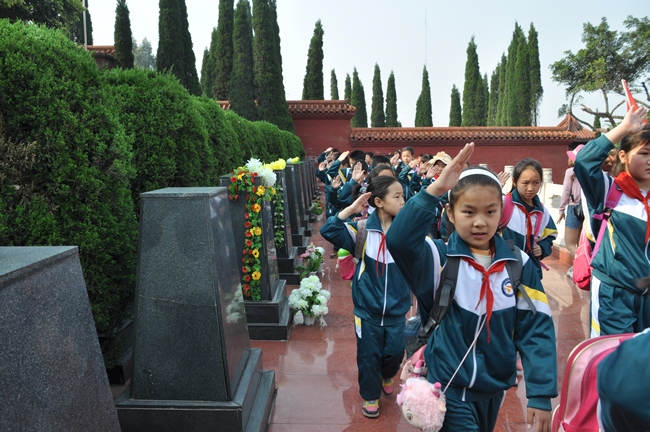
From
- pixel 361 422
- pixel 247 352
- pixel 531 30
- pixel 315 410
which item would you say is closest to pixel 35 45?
pixel 247 352

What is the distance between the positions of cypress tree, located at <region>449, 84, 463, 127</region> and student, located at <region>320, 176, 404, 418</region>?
3987 centimetres

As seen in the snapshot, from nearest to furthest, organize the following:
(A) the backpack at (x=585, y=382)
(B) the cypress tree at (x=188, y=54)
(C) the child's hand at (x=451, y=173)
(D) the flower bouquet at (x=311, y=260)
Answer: (A) the backpack at (x=585, y=382)
(C) the child's hand at (x=451, y=173)
(D) the flower bouquet at (x=311, y=260)
(B) the cypress tree at (x=188, y=54)

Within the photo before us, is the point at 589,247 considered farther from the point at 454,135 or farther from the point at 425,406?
the point at 454,135

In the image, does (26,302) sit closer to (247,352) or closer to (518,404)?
(247,352)

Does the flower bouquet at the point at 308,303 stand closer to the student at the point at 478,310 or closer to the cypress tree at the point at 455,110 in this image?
the student at the point at 478,310

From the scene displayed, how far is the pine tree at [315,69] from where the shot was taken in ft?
92.3

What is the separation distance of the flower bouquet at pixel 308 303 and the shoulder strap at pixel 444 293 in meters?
2.89

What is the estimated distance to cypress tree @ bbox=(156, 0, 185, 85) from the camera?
63.9ft

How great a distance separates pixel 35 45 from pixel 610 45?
28.7 meters

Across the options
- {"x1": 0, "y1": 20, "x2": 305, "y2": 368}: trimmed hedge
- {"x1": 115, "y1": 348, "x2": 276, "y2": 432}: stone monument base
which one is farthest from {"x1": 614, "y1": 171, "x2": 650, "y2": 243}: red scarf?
{"x1": 0, "y1": 20, "x2": 305, "y2": 368}: trimmed hedge

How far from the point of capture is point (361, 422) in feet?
9.55

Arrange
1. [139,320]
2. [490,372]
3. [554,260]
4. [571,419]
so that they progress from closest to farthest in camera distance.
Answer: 1. [571,419]
2. [490,372]
3. [139,320]
4. [554,260]

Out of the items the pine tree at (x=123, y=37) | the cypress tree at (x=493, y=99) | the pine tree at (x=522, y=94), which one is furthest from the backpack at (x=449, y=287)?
the cypress tree at (x=493, y=99)

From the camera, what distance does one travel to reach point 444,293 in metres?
1.74
